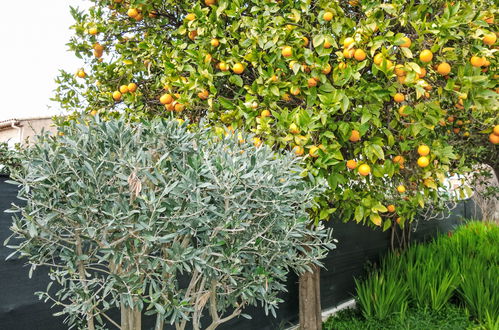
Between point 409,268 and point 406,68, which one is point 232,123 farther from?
point 409,268

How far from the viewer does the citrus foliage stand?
8.40ft

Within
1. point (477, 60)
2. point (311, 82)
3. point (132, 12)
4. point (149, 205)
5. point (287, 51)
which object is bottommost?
point (149, 205)

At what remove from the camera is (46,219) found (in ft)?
5.93

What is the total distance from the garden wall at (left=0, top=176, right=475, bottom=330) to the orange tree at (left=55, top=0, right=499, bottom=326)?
1358 mm

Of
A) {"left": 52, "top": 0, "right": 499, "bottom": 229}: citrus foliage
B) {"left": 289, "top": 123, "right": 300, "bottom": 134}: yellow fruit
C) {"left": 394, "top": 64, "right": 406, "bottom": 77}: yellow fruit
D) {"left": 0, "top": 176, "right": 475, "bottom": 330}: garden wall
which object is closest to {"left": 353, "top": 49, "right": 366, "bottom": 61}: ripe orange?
{"left": 52, "top": 0, "right": 499, "bottom": 229}: citrus foliage

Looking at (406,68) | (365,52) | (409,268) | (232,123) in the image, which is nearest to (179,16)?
(232,123)

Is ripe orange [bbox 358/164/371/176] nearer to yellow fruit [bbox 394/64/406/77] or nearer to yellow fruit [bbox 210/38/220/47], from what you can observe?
yellow fruit [bbox 394/64/406/77]

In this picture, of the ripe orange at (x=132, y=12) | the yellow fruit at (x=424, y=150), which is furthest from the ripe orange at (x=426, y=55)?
the ripe orange at (x=132, y=12)

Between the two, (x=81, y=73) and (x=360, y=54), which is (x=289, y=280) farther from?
(x=81, y=73)

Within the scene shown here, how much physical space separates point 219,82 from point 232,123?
1.55 ft

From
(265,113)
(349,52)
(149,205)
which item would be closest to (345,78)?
(349,52)

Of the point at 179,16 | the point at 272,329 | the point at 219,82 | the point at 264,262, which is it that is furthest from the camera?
the point at 272,329

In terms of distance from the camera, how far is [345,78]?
8.73 feet

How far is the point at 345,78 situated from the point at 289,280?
262 centimetres
